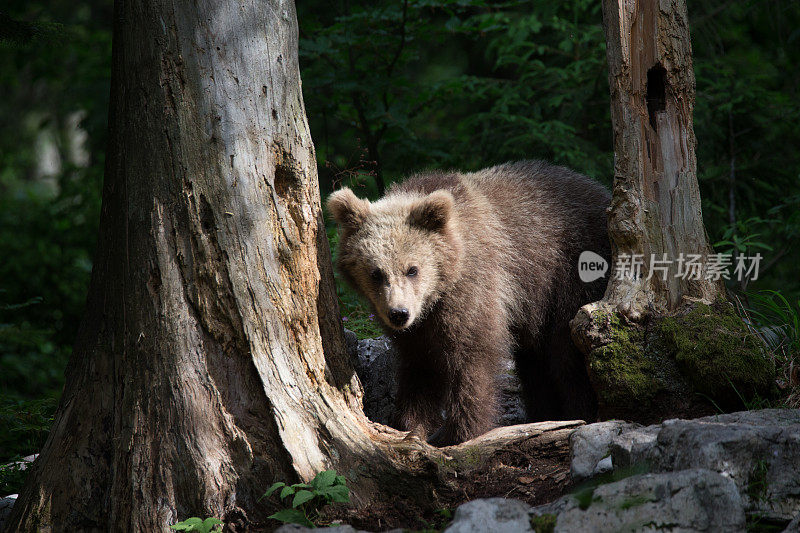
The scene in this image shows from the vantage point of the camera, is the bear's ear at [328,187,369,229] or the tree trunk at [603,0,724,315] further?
the bear's ear at [328,187,369,229]

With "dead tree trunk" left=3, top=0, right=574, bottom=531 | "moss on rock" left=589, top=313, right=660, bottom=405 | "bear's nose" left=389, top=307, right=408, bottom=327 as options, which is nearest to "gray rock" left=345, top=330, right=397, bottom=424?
"bear's nose" left=389, top=307, right=408, bottom=327

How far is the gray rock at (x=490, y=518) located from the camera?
9.64 feet

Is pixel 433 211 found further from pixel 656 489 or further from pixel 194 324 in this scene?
pixel 656 489

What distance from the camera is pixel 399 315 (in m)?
4.73

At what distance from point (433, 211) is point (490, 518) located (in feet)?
8.60

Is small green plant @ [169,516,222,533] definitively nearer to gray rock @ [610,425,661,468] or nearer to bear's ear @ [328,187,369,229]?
gray rock @ [610,425,661,468]

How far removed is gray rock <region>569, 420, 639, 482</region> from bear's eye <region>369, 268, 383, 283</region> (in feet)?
6.09

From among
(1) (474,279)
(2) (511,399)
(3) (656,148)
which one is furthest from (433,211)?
(2) (511,399)

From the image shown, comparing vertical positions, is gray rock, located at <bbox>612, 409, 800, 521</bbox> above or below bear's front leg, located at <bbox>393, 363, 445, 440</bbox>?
below

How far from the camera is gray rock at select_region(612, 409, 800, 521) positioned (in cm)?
310

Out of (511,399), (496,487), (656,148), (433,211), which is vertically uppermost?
(656,148)

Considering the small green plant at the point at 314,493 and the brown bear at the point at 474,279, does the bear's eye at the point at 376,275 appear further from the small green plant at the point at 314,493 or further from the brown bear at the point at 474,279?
the small green plant at the point at 314,493

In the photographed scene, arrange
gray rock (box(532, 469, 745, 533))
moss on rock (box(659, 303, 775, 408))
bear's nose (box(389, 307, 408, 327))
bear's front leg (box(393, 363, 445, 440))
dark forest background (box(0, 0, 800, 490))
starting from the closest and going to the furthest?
1. gray rock (box(532, 469, 745, 533))
2. moss on rock (box(659, 303, 775, 408))
3. bear's nose (box(389, 307, 408, 327))
4. bear's front leg (box(393, 363, 445, 440))
5. dark forest background (box(0, 0, 800, 490))

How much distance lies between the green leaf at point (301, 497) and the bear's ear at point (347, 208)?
2.33 metres
